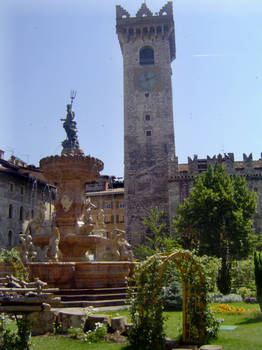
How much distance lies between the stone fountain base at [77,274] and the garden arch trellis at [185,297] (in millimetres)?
5478

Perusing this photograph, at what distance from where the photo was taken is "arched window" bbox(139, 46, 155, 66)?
5175 centimetres

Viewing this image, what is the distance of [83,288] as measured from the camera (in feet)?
43.9


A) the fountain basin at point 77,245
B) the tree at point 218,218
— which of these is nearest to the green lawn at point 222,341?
the fountain basin at point 77,245

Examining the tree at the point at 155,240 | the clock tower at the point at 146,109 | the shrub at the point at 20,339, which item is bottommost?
the shrub at the point at 20,339

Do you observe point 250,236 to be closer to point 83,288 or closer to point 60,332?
point 83,288

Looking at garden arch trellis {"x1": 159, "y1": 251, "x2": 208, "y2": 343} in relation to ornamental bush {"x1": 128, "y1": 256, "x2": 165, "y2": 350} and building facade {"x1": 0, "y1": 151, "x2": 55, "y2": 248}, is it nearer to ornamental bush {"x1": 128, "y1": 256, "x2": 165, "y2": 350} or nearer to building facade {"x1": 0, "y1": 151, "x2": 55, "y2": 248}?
ornamental bush {"x1": 128, "y1": 256, "x2": 165, "y2": 350}

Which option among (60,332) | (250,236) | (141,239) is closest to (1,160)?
(141,239)

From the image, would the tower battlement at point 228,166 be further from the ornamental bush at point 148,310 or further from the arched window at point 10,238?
the ornamental bush at point 148,310

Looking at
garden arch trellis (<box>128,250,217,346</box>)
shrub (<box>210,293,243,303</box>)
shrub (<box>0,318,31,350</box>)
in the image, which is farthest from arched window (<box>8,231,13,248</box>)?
shrub (<box>0,318,31,350</box>)

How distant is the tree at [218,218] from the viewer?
3206cm

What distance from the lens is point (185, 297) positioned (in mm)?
8422

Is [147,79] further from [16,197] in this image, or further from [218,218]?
[218,218]

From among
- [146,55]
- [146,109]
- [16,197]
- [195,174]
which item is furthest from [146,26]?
[16,197]

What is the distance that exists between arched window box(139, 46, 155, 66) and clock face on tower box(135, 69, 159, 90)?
1426mm
